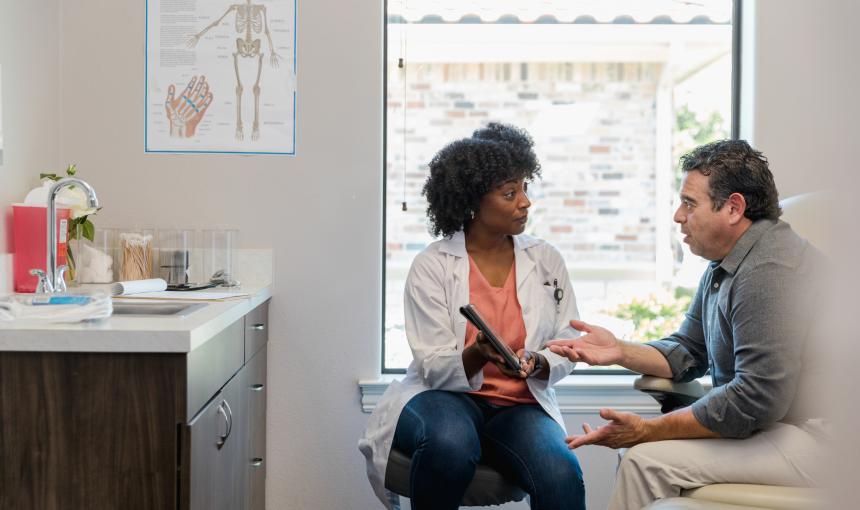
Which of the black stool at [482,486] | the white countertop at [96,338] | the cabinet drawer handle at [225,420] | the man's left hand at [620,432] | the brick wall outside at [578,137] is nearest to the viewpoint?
the white countertop at [96,338]

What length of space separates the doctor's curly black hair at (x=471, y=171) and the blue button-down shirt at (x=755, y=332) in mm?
702

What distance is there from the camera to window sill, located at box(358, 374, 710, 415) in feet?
9.00

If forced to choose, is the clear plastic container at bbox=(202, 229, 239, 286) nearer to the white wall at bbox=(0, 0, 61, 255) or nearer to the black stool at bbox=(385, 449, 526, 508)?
the white wall at bbox=(0, 0, 61, 255)

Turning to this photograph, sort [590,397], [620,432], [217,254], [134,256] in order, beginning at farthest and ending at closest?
[590,397] < [217,254] < [134,256] < [620,432]

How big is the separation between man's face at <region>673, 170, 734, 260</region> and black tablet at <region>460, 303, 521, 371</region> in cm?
50

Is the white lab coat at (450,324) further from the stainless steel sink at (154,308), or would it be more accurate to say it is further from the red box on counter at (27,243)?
the red box on counter at (27,243)

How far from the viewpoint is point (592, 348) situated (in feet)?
6.48

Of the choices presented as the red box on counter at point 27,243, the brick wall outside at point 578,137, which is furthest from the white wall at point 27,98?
the brick wall outside at point 578,137

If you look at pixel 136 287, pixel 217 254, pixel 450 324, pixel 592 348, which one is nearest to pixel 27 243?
pixel 136 287

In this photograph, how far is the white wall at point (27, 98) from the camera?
2.20 metres

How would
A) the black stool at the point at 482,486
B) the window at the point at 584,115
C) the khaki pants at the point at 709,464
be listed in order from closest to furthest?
the khaki pants at the point at 709,464 → the black stool at the point at 482,486 → the window at the point at 584,115

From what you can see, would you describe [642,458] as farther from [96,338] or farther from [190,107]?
[190,107]

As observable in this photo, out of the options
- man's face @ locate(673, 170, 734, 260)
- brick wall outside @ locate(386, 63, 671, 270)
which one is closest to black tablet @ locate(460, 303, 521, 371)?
man's face @ locate(673, 170, 734, 260)

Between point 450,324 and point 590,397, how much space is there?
783mm
